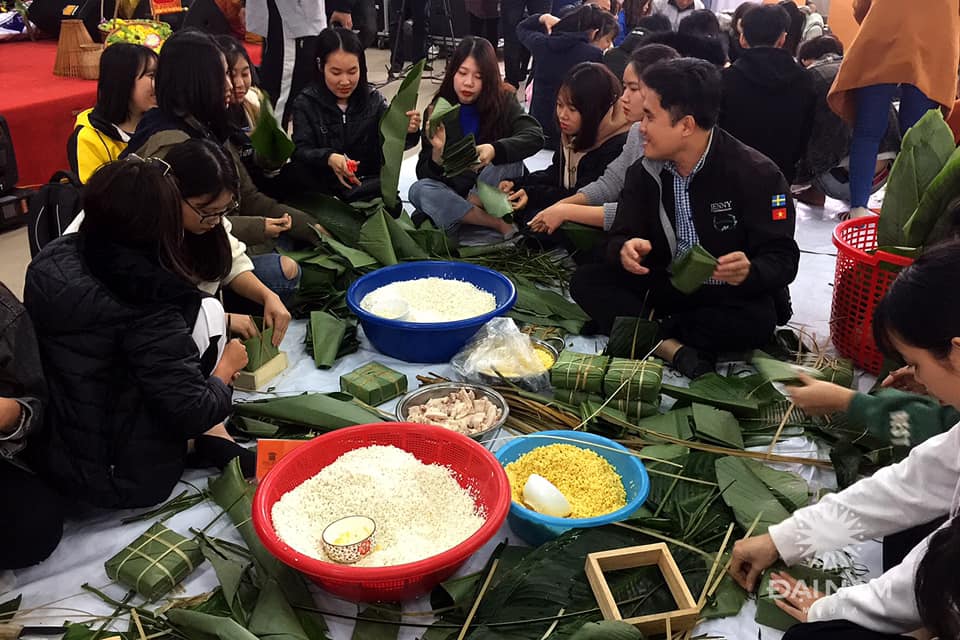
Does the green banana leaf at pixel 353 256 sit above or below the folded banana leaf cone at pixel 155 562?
above

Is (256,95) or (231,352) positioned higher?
(256,95)

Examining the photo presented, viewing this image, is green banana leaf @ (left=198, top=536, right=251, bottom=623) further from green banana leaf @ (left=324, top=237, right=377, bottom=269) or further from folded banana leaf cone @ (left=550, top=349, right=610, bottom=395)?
green banana leaf @ (left=324, top=237, right=377, bottom=269)

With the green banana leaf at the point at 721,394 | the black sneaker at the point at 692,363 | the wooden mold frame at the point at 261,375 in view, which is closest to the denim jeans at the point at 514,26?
the black sneaker at the point at 692,363

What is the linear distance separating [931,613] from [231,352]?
1499 millimetres

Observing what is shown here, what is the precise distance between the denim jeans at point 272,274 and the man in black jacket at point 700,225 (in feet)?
3.33

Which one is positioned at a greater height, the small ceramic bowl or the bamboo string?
the small ceramic bowl

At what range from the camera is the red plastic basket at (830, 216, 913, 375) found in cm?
210

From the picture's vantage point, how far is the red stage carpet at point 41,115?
3.70 metres

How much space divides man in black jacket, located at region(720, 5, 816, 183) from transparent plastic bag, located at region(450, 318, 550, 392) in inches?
69.1

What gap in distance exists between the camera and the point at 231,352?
1.88 meters

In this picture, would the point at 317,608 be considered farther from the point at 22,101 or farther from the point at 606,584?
the point at 22,101

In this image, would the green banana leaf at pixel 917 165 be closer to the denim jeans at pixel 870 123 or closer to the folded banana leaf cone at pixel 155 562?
the denim jeans at pixel 870 123

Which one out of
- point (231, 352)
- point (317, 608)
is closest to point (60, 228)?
point (231, 352)

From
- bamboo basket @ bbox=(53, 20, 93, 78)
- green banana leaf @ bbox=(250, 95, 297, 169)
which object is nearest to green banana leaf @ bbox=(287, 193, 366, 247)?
green banana leaf @ bbox=(250, 95, 297, 169)
